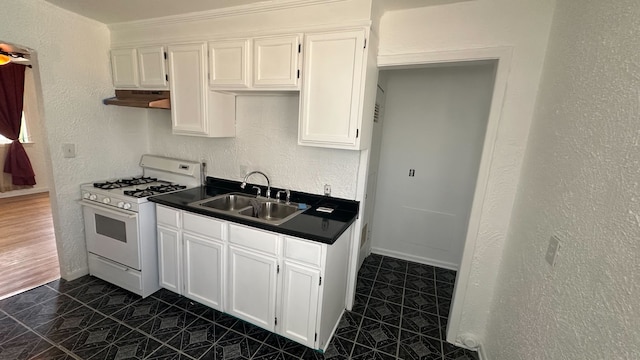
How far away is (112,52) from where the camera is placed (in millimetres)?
2682

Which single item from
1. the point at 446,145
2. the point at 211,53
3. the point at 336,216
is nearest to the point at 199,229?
the point at 336,216

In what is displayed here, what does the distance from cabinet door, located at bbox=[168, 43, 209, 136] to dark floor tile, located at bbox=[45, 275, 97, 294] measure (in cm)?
174

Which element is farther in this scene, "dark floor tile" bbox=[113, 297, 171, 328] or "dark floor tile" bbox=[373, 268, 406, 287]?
"dark floor tile" bbox=[373, 268, 406, 287]

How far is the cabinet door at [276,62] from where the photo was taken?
1.95 metres

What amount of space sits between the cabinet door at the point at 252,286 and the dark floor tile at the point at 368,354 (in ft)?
2.05

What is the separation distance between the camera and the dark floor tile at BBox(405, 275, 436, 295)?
2733mm

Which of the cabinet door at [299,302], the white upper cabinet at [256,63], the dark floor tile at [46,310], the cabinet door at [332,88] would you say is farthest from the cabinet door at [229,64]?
the dark floor tile at [46,310]

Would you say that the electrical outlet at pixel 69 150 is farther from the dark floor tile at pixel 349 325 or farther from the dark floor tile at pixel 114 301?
the dark floor tile at pixel 349 325

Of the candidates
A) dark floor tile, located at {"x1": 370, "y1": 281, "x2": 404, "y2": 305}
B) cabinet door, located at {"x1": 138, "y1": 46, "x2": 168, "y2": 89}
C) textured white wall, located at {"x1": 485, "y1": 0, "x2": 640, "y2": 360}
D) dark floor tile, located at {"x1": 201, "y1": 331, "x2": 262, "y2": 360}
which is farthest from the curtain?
textured white wall, located at {"x1": 485, "y1": 0, "x2": 640, "y2": 360}

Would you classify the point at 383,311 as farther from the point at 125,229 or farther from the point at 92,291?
the point at 92,291

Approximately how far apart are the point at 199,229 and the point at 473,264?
2085 mm

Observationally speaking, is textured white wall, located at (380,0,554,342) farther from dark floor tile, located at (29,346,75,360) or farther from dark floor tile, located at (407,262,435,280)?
dark floor tile, located at (29,346,75,360)

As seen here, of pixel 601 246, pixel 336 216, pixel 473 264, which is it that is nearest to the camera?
pixel 601 246

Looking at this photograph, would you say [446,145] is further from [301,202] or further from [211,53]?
[211,53]
